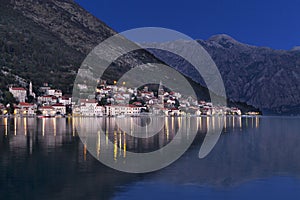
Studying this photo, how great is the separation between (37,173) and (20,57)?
11561cm

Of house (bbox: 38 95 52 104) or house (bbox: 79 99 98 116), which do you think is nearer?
house (bbox: 79 99 98 116)

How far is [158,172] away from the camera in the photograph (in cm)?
1723

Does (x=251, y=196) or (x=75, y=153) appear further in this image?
(x=75, y=153)

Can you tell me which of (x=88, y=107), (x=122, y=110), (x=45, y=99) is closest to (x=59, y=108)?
(x=45, y=99)

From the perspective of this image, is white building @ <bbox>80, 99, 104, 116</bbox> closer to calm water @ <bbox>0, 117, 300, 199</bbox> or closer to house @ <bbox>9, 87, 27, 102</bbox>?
house @ <bbox>9, 87, 27, 102</bbox>

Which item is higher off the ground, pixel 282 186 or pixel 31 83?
pixel 31 83

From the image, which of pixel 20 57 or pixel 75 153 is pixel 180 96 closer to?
pixel 20 57

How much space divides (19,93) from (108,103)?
87.2ft

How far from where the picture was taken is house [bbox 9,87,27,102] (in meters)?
102

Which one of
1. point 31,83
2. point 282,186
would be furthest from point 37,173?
point 31,83

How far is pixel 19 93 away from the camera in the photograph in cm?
10256

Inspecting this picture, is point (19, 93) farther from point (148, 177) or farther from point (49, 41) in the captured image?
point (148, 177)

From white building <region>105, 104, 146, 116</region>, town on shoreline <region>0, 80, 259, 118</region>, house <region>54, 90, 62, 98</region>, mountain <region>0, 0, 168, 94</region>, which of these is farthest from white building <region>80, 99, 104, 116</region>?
mountain <region>0, 0, 168, 94</region>

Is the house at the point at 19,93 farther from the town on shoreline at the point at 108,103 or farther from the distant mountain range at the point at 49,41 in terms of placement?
the distant mountain range at the point at 49,41
